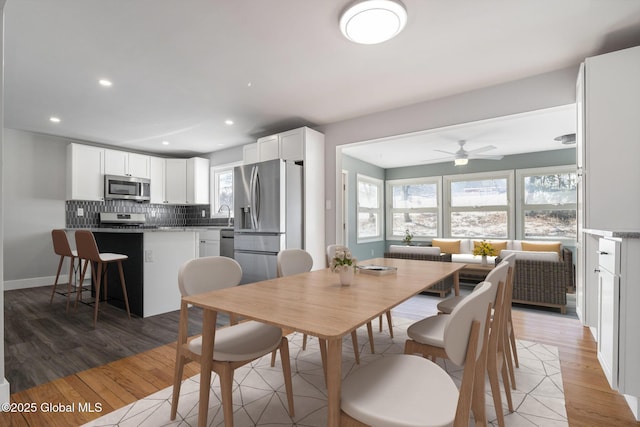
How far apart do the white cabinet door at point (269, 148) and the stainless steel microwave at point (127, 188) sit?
254cm

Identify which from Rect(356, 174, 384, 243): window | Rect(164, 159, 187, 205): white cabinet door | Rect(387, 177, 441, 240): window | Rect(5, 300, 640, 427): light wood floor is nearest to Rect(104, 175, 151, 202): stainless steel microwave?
Rect(164, 159, 187, 205): white cabinet door

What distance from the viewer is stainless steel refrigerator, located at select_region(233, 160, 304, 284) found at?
413 centimetres

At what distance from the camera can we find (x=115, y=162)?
5430 mm

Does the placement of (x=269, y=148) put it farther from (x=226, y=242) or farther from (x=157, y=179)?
(x=157, y=179)

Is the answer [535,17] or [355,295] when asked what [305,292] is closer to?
[355,295]

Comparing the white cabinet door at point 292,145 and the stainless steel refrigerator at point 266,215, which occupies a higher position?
the white cabinet door at point 292,145

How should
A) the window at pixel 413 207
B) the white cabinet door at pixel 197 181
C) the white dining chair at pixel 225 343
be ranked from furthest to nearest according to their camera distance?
the window at pixel 413 207 < the white cabinet door at pixel 197 181 < the white dining chair at pixel 225 343

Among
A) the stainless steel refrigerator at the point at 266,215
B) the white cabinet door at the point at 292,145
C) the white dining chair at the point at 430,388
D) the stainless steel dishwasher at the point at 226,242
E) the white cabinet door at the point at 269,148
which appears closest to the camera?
the white dining chair at the point at 430,388

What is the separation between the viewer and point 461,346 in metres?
0.91

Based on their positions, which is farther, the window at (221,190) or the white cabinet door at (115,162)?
the window at (221,190)

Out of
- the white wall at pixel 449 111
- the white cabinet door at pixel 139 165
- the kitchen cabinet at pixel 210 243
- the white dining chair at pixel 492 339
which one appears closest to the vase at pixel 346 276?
the white dining chair at pixel 492 339

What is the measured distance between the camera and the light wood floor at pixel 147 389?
1.64m

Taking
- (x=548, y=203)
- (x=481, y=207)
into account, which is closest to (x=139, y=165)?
(x=481, y=207)

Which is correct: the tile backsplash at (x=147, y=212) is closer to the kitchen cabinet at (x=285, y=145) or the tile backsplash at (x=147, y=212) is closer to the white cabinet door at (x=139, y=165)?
the white cabinet door at (x=139, y=165)
